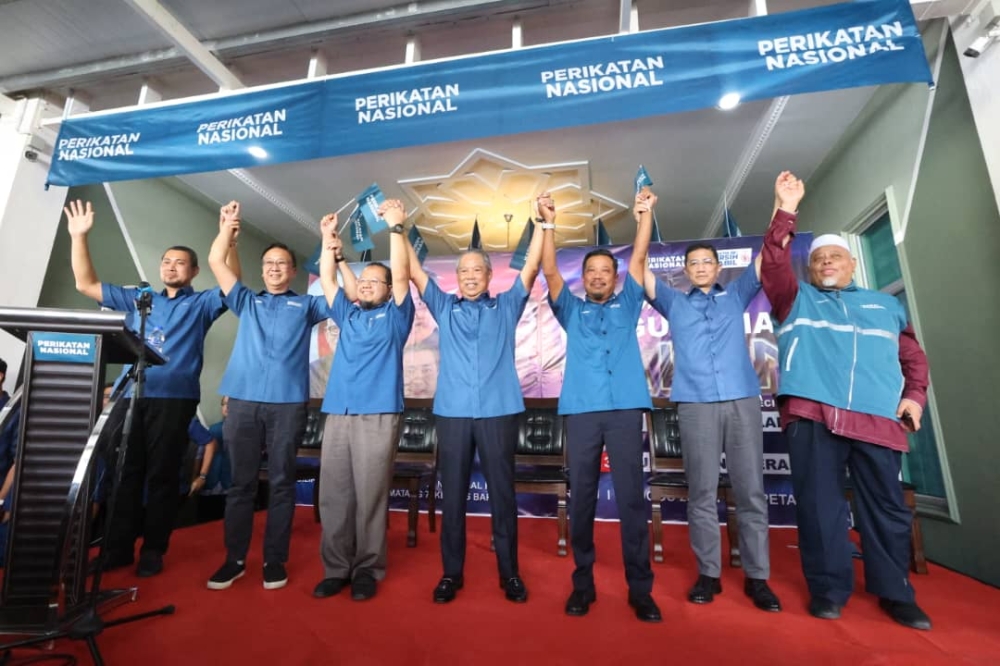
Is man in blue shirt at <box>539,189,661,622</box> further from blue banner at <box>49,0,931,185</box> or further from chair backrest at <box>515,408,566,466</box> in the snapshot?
chair backrest at <box>515,408,566,466</box>

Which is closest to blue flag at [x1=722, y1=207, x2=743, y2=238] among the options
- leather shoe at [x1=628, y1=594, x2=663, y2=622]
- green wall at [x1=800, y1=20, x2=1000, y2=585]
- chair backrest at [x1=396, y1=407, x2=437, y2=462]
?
green wall at [x1=800, y1=20, x2=1000, y2=585]

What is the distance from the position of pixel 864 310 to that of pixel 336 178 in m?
4.46

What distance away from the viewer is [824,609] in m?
1.93

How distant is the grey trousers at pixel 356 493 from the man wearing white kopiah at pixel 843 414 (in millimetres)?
1830

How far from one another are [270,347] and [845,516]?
2.71 metres

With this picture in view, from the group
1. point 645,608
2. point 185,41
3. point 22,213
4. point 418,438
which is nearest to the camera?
point 645,608

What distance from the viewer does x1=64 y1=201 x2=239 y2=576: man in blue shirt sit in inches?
95.4

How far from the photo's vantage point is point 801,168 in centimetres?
450

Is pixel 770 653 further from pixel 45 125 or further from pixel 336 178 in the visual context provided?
pixel 45 125

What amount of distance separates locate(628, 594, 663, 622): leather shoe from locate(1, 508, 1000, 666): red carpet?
4cm

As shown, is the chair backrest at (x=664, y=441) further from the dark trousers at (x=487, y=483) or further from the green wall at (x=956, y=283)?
the dark trousers at (x=487, y=483)

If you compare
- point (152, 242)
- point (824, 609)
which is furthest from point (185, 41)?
point (824, 609)

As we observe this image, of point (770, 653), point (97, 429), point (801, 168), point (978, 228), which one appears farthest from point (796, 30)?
point (97, 429)

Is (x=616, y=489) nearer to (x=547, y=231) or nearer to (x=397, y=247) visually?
(x=547, y=231)
